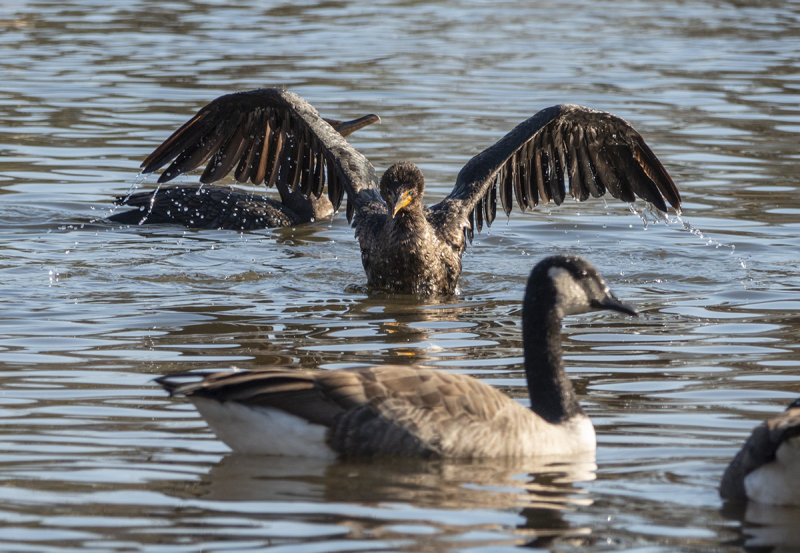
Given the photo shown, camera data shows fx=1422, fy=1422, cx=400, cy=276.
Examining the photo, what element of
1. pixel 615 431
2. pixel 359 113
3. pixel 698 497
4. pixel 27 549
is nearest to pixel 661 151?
pixel 359 113

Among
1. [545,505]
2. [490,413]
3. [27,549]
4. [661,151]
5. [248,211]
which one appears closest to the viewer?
[27,549]

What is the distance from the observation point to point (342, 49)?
78.0 feet

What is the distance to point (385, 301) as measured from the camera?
11.1 metres

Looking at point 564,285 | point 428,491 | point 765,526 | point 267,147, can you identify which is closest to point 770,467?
point 765,526

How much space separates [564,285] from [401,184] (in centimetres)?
386

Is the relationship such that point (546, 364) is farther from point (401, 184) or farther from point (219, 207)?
point (219, 207)

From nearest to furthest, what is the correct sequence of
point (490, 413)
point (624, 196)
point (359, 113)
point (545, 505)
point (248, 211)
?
point (545, 505) → point (490, 413) → point (624, 196) → point (248, 211) → point (359, 113)

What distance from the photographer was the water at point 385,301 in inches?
240

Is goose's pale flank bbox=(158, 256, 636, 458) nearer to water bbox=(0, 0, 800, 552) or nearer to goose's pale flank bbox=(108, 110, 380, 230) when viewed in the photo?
water bbox=(0, 0, 800, 552)

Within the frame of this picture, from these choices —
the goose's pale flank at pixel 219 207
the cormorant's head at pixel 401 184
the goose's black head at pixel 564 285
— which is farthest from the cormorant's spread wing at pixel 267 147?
the goose's black head at pixel 564 285

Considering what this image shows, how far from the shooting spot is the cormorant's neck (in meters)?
7.12

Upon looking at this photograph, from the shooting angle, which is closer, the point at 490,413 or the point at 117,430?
the point at 490,413

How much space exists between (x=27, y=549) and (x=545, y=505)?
2.19 metres

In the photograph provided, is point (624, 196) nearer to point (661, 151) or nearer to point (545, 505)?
point (661, 151)
